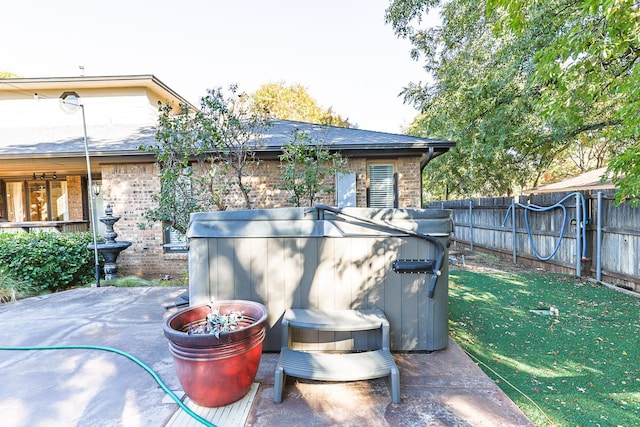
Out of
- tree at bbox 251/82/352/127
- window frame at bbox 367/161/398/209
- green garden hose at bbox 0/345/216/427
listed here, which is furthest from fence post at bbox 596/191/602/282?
→ tree at bbox 251/82/352/127

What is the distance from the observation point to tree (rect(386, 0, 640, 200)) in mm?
3990

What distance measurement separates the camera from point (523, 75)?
849cm

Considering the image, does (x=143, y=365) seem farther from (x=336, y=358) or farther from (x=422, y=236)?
(x=422, y=236)

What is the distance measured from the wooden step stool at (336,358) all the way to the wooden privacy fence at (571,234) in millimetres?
4972

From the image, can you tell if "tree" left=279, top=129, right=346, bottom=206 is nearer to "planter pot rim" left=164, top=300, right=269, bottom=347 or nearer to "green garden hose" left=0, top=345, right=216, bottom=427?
"planter pot rim" left=164, top=300, right=269, bottom=347

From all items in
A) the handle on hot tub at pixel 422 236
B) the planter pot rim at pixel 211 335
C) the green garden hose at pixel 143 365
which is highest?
the handle on hot tub at pixel 422 236

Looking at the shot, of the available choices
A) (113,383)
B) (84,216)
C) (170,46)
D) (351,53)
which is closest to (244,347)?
(113,383)

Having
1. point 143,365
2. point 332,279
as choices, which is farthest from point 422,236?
point 143,365

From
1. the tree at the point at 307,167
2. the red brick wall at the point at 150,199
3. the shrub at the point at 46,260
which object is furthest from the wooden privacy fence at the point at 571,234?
the shrub at the point at 46,260

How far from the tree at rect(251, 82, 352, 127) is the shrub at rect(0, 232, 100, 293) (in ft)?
51.9

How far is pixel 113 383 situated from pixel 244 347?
1275mm

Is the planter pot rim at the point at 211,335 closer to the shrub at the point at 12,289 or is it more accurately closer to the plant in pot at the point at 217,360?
the plant in pot at the point at 217,360

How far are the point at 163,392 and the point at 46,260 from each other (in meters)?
5.16

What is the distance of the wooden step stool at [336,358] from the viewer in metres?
2.13
